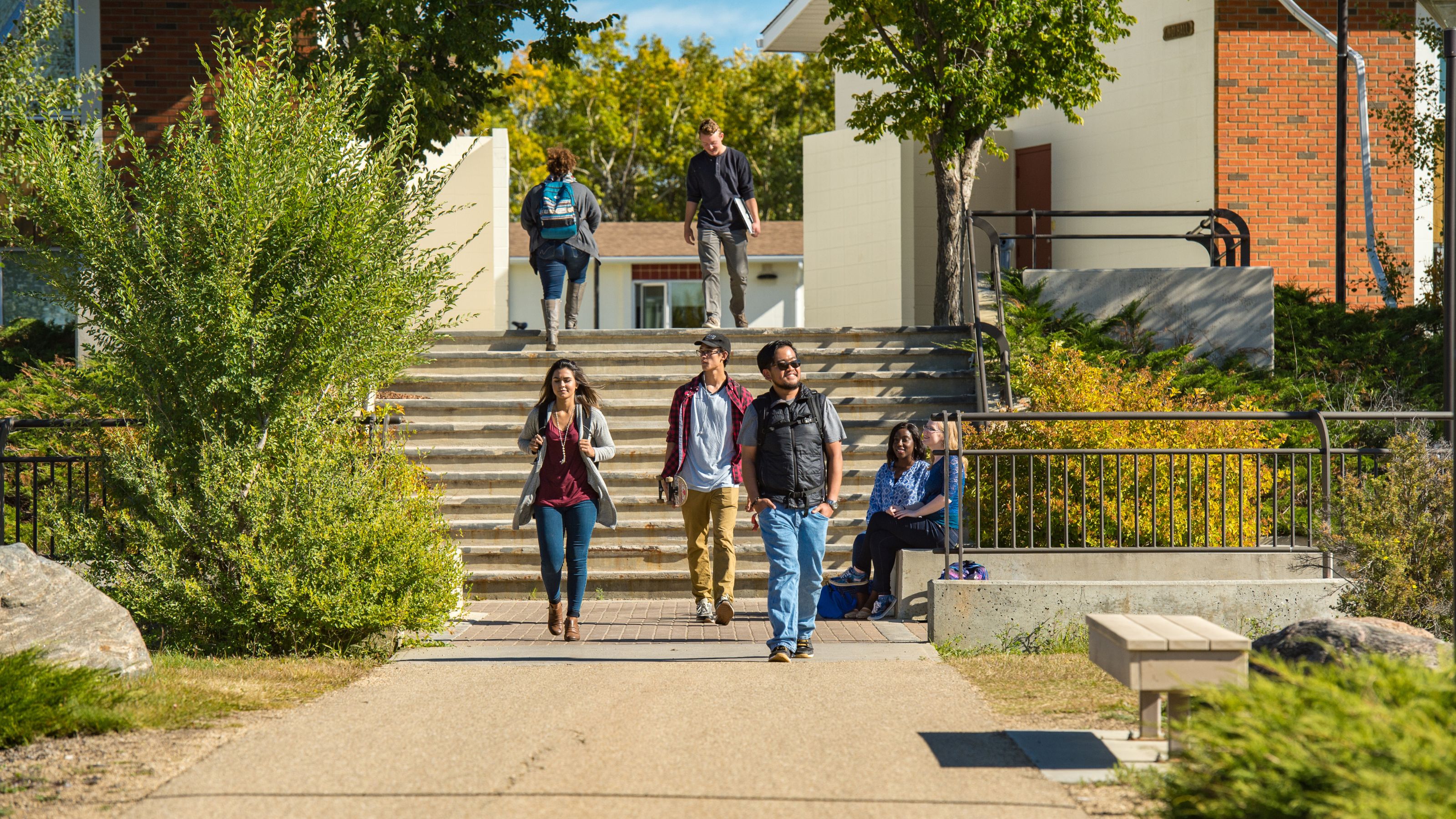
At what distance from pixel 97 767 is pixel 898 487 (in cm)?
542

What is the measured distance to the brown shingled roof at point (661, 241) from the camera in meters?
31.7

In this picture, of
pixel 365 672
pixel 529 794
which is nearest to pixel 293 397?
pixel 365 672

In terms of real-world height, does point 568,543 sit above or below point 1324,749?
above

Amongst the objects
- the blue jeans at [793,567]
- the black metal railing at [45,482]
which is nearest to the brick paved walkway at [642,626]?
the blue jeans at [793,567]

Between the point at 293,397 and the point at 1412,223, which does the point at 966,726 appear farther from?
the point at 1412,223

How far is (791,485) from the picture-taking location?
287 inches

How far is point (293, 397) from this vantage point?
7.52m

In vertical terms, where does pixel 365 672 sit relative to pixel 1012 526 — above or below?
below

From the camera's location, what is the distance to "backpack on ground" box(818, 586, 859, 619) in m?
9.00

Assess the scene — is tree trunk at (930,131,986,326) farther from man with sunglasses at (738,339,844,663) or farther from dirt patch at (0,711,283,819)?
dirt patch at (0,711,283,819)

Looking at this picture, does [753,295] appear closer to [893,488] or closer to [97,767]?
[893,488]

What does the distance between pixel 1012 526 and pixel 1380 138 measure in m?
13.5

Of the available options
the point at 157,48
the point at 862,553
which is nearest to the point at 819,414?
the point at 862,553

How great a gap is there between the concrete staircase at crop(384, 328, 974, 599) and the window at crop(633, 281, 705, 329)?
18839 mm
